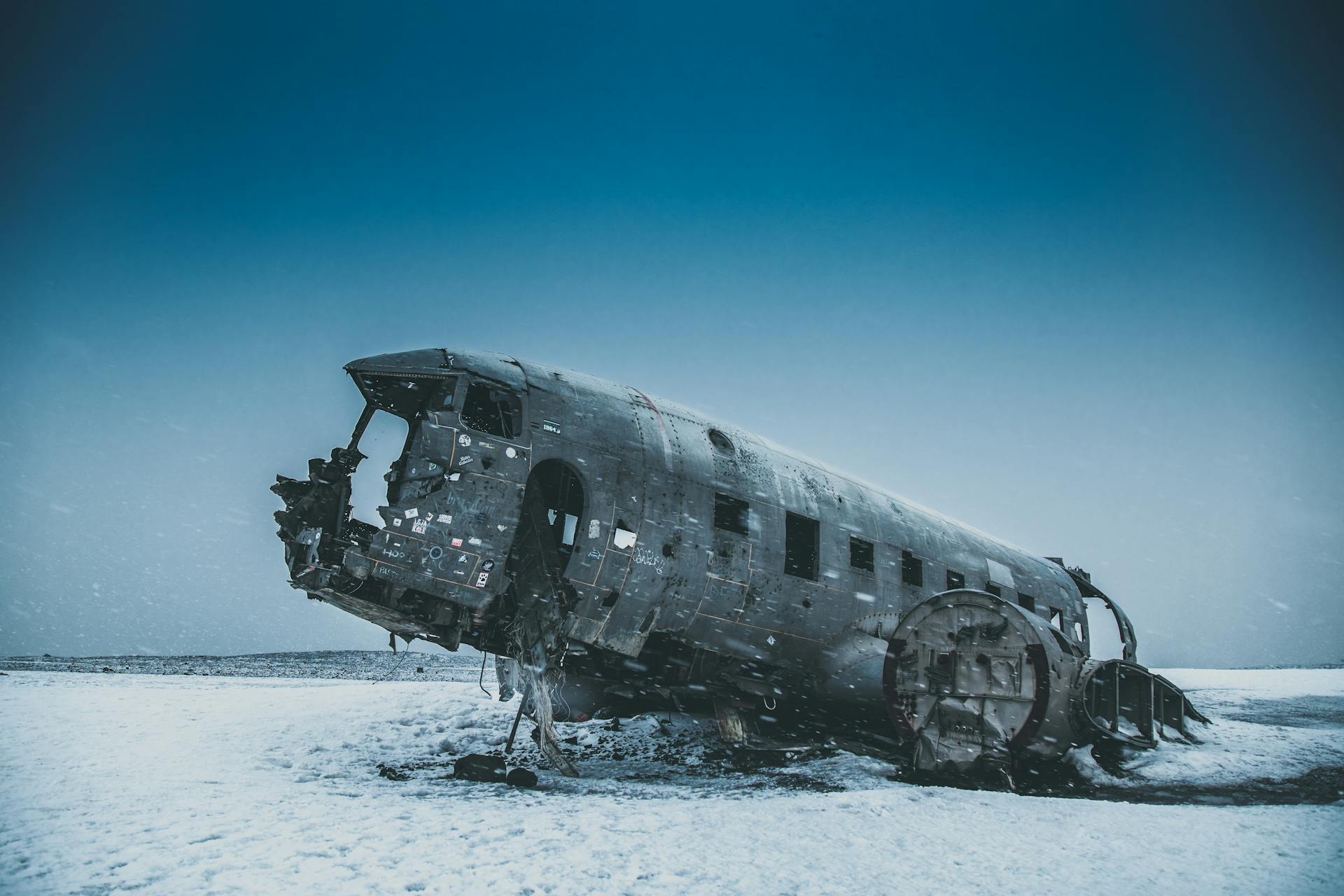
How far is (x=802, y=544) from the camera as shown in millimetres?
11336

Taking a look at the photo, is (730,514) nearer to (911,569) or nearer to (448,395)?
(448,395)

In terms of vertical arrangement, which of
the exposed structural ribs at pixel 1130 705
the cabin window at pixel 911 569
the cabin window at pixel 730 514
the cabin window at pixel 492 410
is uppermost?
the cabin window at pixel 492 410

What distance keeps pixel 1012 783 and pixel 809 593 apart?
3.69m

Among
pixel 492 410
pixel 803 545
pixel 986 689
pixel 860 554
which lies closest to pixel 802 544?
pixel 803 545

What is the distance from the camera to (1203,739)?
34.4 feet

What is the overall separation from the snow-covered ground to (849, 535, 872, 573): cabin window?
321cm

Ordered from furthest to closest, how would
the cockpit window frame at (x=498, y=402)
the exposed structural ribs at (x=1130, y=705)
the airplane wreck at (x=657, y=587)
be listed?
the exposed structural ribs at (x=1130, y=705) → the cockpit window frame at (x=498, y=402) → the airplane wreck at (x=657, y=587)

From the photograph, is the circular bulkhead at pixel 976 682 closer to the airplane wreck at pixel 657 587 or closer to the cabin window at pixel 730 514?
the airplane wreck at pixel 657 587

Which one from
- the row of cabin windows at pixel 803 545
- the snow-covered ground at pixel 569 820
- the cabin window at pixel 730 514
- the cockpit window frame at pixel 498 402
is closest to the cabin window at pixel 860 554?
the row of cabin windows at pixel 803 545

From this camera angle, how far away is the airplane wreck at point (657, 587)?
8.24 meters

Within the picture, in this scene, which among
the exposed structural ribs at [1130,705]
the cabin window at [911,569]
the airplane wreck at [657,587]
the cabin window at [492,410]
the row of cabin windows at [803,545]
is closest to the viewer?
the airplane wreck at [657,587]

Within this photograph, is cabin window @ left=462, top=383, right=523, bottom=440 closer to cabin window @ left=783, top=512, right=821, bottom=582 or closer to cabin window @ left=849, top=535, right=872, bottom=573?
cabin window @ left=783, top=512, right=821, bottom=582

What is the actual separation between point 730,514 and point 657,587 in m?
1.84

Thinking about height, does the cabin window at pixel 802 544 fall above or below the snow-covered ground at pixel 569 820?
above
